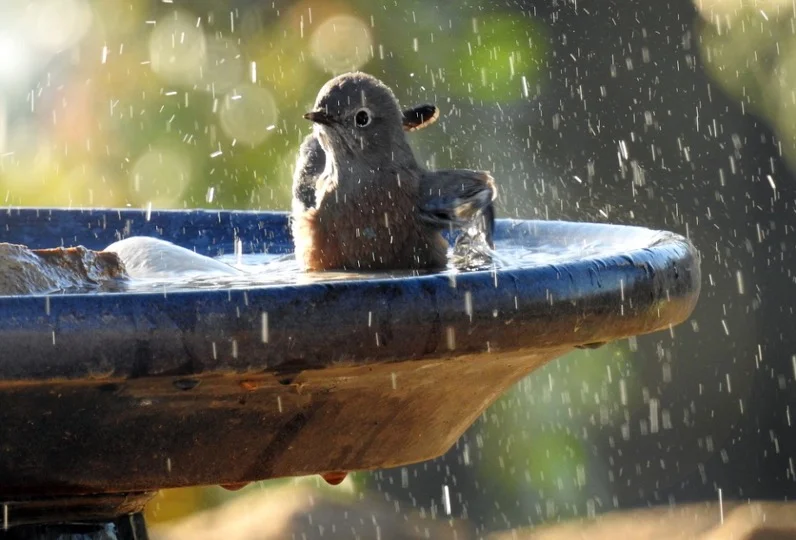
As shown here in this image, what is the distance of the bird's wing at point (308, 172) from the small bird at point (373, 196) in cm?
1

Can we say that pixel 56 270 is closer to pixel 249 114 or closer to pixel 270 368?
pixel 270 368

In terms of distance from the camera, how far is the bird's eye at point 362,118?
363cm

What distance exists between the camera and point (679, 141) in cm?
711

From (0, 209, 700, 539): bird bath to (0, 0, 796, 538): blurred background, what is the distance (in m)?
4.03

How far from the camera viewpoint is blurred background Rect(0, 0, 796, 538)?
6367 mm

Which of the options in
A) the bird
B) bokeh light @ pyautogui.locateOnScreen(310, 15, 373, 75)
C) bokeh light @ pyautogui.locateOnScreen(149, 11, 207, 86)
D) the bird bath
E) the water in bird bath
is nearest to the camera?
the bird bath

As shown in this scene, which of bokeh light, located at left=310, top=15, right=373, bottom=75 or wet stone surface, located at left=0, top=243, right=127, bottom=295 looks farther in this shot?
bokeh light, located at left=310, top=15, right=373, bottom=75

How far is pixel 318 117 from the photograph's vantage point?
3559mm

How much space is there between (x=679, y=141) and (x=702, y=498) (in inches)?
78.5

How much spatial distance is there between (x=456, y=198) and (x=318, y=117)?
0.48 metres

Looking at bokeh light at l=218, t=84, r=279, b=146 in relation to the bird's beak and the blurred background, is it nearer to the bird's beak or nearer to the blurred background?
the blurred background

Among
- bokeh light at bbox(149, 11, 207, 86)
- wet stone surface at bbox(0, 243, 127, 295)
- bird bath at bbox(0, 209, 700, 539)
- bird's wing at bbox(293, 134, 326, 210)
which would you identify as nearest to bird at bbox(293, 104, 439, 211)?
bird's wing at bbox(293, 134, 326, 210)

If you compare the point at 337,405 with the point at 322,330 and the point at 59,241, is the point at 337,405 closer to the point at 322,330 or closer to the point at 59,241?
the point at 322,330

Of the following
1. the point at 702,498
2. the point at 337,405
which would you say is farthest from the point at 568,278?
the point at 702,498
